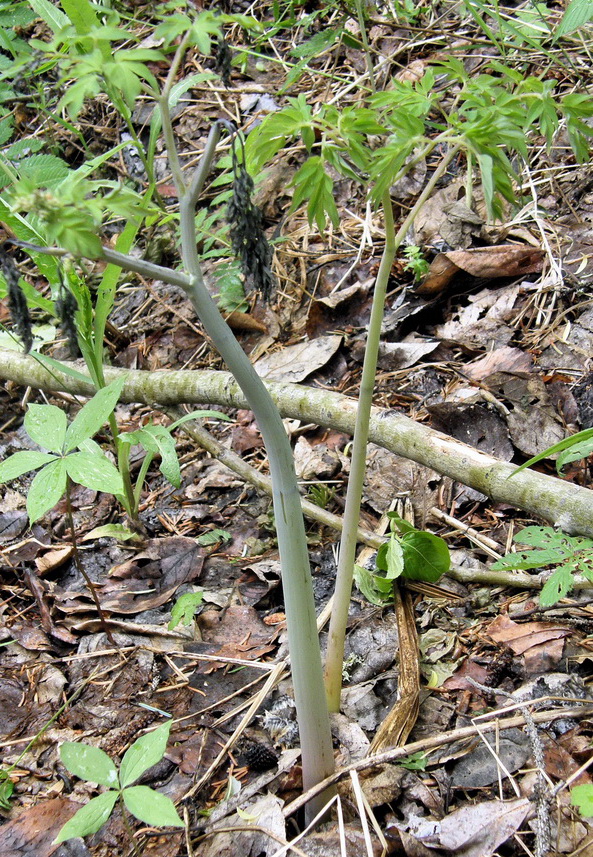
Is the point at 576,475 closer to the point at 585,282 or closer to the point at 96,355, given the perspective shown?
the point at 585,282

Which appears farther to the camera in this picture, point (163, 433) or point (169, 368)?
point (169, 368)

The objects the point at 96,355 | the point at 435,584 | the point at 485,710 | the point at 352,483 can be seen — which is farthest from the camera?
the point at 96,355

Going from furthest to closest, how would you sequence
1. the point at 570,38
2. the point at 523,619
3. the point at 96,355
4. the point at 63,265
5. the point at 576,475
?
the point at 570,38 → the point at 96,355 → the point at 576,475 → the point at 523,619 → the point at 63,265

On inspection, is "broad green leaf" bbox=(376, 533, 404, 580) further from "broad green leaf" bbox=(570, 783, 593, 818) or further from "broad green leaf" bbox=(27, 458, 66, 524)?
"broad green leaf" bbox=(27, 458, 66, 524)

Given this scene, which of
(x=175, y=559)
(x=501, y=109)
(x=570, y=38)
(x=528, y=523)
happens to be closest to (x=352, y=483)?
(x=501, y=109)

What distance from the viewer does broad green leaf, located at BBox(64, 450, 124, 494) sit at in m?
1.63

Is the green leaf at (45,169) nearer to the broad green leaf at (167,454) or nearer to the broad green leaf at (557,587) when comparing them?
the broad green leaf at (167,454)

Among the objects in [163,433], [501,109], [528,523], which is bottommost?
[528,523]

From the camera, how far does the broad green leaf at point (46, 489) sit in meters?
1.57

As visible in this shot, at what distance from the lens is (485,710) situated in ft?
5.24

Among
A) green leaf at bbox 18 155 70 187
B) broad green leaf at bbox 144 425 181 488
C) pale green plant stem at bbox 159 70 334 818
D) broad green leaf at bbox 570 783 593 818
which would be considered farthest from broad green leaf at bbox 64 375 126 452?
green leaf at bbox 18 155 70 187

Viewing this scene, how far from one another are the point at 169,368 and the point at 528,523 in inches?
80.7

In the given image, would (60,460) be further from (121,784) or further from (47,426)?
(121,784)

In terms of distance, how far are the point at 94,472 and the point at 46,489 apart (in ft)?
0.41
